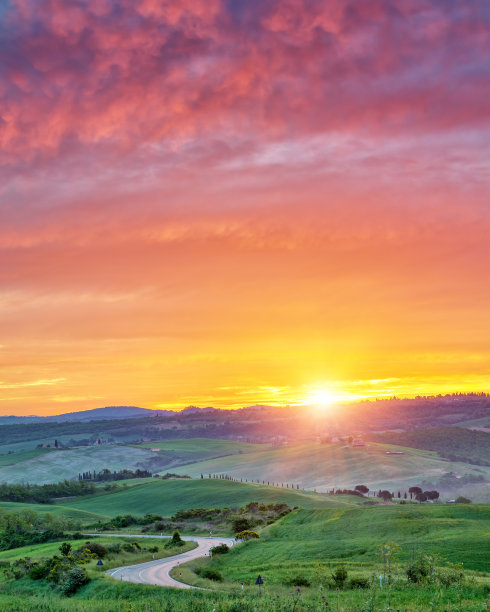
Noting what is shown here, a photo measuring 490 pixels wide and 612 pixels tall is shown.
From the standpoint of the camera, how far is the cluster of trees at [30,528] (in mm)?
123812

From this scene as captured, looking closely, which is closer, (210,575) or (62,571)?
(62,571)

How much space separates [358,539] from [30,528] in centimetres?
9789

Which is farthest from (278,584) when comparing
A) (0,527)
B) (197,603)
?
(0,527)

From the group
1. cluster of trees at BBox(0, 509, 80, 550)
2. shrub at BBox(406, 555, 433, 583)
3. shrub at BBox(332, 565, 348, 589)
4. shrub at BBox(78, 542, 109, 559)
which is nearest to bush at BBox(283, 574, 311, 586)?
shrub at BBox(332, 565, 348, 589)

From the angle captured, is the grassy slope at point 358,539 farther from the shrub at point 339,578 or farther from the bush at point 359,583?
the bush at point 359,583

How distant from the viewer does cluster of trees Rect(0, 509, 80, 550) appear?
12381 centimetres

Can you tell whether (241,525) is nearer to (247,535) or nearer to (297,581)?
(247,535)

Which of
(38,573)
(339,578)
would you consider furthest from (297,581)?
(38,573)

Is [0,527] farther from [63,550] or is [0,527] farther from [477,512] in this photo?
[477,512]

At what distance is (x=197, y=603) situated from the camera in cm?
3519

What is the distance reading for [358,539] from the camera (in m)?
77.4

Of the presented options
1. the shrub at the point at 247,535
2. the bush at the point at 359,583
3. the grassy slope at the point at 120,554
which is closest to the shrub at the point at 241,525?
the shrub at the point at 247,535

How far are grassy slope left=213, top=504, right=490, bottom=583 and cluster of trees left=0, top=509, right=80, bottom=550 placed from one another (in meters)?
57.7

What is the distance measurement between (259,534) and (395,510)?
23.5 meters
